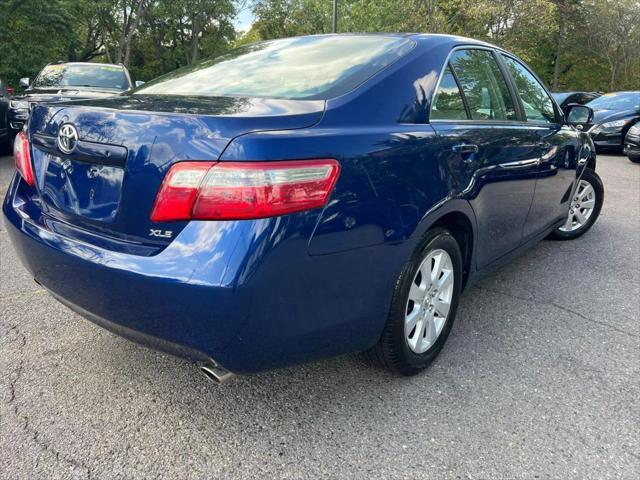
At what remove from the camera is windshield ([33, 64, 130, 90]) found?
343 inches

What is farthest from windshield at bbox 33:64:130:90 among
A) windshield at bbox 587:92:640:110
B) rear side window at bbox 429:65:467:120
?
windshield at bbox 587:92:640:110

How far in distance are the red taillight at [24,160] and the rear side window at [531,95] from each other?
2.71m

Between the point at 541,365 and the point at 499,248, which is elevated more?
the point at 499,248

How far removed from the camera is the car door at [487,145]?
2406 millimetres

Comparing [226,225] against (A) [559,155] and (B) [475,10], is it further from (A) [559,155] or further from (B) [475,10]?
(B) [475,10]

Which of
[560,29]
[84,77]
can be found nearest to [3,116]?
[84,77]

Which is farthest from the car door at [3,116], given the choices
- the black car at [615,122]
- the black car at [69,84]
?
the black car at [615,122]

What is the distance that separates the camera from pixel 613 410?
2.23 m

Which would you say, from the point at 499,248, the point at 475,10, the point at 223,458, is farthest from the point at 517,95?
the point at 475,10

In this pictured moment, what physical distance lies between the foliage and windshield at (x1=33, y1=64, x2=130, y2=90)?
775 cm

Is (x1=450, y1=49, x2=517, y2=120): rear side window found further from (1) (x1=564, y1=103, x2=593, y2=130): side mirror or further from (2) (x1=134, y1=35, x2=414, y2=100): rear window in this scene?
(1) (x1=564, y1=103, x2=593, y2=130): side mirror

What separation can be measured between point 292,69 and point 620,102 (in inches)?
480

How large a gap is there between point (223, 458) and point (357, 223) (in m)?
0.99

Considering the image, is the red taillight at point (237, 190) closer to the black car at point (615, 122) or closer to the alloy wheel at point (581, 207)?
the alloy wheel at point (581, 207)
